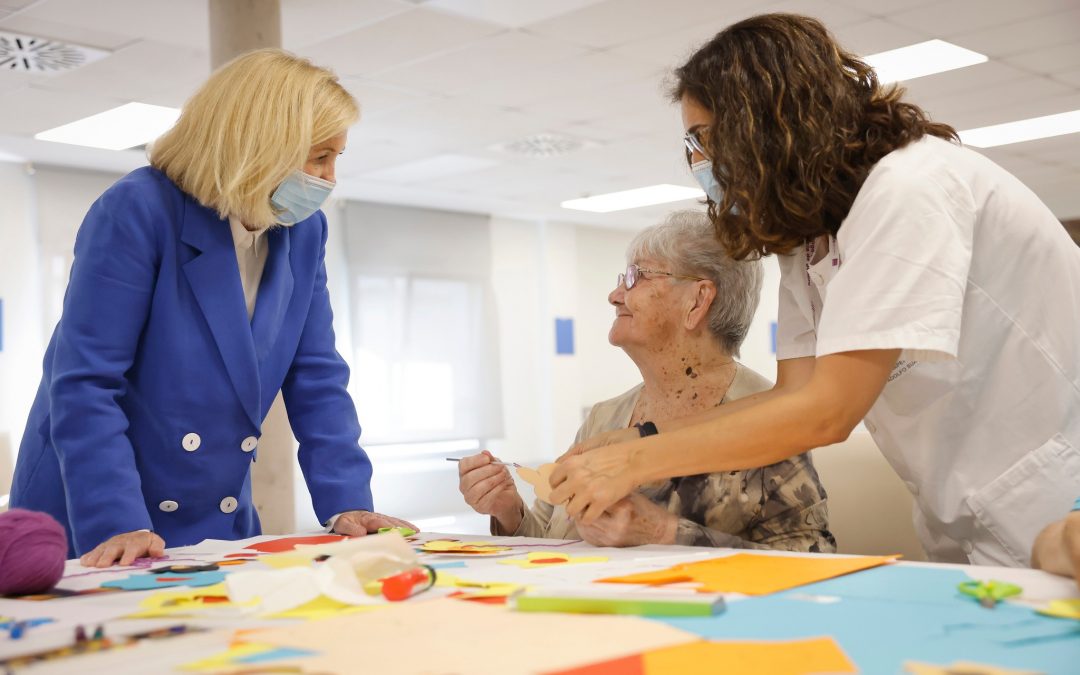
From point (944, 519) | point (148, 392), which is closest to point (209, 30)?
point (148, 392)

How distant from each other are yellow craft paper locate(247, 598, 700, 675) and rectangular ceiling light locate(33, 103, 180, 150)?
5.93m

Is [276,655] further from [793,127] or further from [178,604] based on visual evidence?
[793,127]

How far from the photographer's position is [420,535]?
1980mm

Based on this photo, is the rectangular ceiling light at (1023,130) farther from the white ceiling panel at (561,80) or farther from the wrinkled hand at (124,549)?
the wrinkled hand at (124,549)

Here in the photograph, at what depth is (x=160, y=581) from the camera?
1.45 metres

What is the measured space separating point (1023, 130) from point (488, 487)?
674 centimetres

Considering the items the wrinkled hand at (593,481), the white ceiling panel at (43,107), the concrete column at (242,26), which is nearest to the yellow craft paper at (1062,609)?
the wrinkled hand at (593,481)

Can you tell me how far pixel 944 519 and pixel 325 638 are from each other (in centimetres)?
102

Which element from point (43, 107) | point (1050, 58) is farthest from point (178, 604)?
point (1050, 58)

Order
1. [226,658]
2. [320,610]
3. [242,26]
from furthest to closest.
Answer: [242,26], [320,610], [226,658]

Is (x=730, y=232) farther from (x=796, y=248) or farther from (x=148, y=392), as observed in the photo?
(x=148, y=392)

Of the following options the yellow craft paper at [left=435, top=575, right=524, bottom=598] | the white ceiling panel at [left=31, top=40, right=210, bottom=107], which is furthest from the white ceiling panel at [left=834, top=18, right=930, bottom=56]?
the yellow craft paper at [left=435, top=575, right=524, bottom=598]

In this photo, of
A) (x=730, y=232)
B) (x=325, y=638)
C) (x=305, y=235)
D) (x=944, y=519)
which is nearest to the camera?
(x=325, y=638)

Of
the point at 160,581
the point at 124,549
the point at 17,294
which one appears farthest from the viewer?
the point at 17,294
